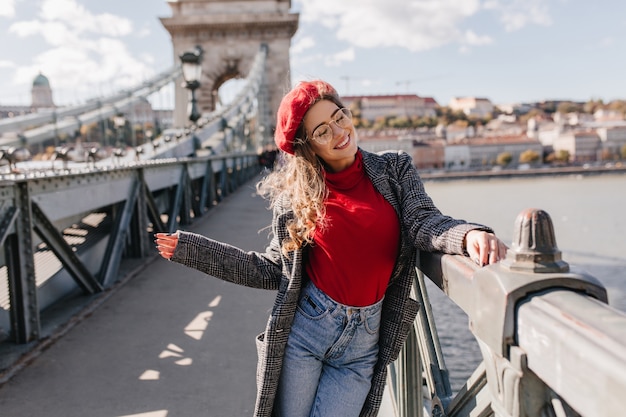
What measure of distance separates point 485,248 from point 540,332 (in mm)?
317

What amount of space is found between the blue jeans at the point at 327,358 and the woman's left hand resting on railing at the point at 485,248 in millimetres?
383

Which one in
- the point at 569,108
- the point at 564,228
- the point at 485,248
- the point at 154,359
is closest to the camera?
the point at 485,248

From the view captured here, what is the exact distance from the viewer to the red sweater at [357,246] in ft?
4.26

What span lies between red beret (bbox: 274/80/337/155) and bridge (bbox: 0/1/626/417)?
40 cm

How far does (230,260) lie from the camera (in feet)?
4.75

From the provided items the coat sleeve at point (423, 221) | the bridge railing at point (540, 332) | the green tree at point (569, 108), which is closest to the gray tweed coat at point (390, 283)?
the coat sleeve at point (423, 221)

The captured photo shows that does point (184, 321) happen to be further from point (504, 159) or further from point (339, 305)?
point (504, 159)

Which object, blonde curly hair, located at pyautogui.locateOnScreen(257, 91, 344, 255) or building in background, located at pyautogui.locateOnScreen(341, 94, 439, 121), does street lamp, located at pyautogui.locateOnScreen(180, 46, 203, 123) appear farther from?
building in background, located at pyautogui.locateOnScreen(341, 94, 439, 121)

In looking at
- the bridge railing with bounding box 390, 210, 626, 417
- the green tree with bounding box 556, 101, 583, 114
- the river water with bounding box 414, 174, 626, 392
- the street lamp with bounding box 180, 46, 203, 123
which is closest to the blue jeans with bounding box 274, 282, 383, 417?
the bridge railing with bounding box 390, 210, 626, 417

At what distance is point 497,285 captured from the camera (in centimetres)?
75

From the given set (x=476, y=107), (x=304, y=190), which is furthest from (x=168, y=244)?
(x=476, y=107)

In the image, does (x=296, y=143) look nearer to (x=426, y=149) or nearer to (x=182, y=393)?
(x=182, y=393)

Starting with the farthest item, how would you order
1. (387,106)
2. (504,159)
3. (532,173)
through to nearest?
(387,106), (504,159), (532,173)

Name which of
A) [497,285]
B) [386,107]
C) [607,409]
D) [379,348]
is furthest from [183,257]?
[386,107]
